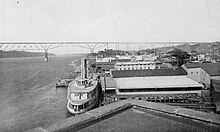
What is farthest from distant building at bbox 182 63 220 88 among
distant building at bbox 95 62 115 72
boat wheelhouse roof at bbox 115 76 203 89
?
distant building at bbox 95 62 115 72

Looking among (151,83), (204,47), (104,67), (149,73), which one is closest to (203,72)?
(149,73)

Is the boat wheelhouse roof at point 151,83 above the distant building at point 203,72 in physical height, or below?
below

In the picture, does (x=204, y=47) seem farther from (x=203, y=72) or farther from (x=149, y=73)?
(x=149, y=73)

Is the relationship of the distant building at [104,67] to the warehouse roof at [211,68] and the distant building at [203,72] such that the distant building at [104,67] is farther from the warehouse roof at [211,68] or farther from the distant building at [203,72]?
the warehouse roof at [211,68]

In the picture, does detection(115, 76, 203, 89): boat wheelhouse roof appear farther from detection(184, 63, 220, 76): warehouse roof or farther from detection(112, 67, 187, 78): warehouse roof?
detection(184, 63, 220, 76): warehouse roof

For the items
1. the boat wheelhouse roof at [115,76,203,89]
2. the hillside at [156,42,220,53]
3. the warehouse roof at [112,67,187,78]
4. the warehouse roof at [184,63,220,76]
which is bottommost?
the boat wheelhouse roof at [115,76,203,89]

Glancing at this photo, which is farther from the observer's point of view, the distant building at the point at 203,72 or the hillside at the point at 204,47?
the hillside at the point at 204,47

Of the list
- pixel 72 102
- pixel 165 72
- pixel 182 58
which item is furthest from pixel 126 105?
pixel 182 58

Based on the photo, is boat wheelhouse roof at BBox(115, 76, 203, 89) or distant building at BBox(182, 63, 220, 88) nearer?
boat wheelhouse roof at BBox(115, 76, 203, 89)

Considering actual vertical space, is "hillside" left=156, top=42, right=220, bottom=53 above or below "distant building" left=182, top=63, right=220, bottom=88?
above

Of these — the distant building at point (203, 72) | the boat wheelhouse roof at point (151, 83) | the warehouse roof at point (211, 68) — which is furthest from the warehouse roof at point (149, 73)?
the warehouse roof at point (211, 68)

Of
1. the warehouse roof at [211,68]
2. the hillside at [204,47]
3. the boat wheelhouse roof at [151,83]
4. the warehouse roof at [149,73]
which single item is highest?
the hillside at [204,47]
